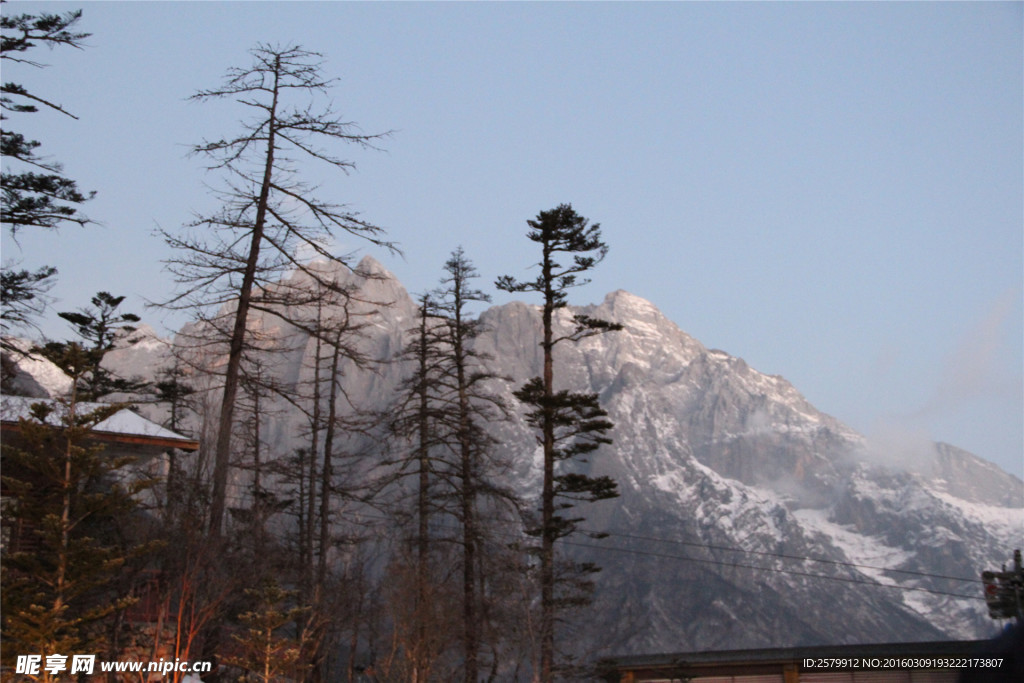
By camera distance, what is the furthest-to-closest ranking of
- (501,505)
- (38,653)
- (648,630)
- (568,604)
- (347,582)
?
(648,630) → (347,582) → (501,505) → (568,604) → (38,653)

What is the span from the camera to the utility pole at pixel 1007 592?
27.6 metres

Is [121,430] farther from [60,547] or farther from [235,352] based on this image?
[60,547]

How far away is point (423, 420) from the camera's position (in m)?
29.0

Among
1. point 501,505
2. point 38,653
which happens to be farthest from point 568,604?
point 38,653

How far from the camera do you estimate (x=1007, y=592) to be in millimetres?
30125

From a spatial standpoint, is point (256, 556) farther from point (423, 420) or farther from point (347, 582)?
point (347, 582)

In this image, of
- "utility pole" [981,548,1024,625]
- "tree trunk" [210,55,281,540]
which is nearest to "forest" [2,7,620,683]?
"tree trunk" [210,55,281,540]

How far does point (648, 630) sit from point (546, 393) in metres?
164

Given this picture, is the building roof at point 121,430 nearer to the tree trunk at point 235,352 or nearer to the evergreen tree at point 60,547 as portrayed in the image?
the tree trunk at point 235,352

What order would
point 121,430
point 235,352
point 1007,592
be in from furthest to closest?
point 1007,592 → point 121,430 → point 235,352

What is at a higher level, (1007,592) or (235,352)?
(235,352)

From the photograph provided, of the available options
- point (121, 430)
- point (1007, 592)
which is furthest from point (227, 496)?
point (1007, 592)

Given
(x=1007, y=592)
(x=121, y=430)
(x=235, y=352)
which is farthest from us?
(x=1007, y=592)

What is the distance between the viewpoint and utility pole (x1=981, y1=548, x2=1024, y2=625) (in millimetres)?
27562
